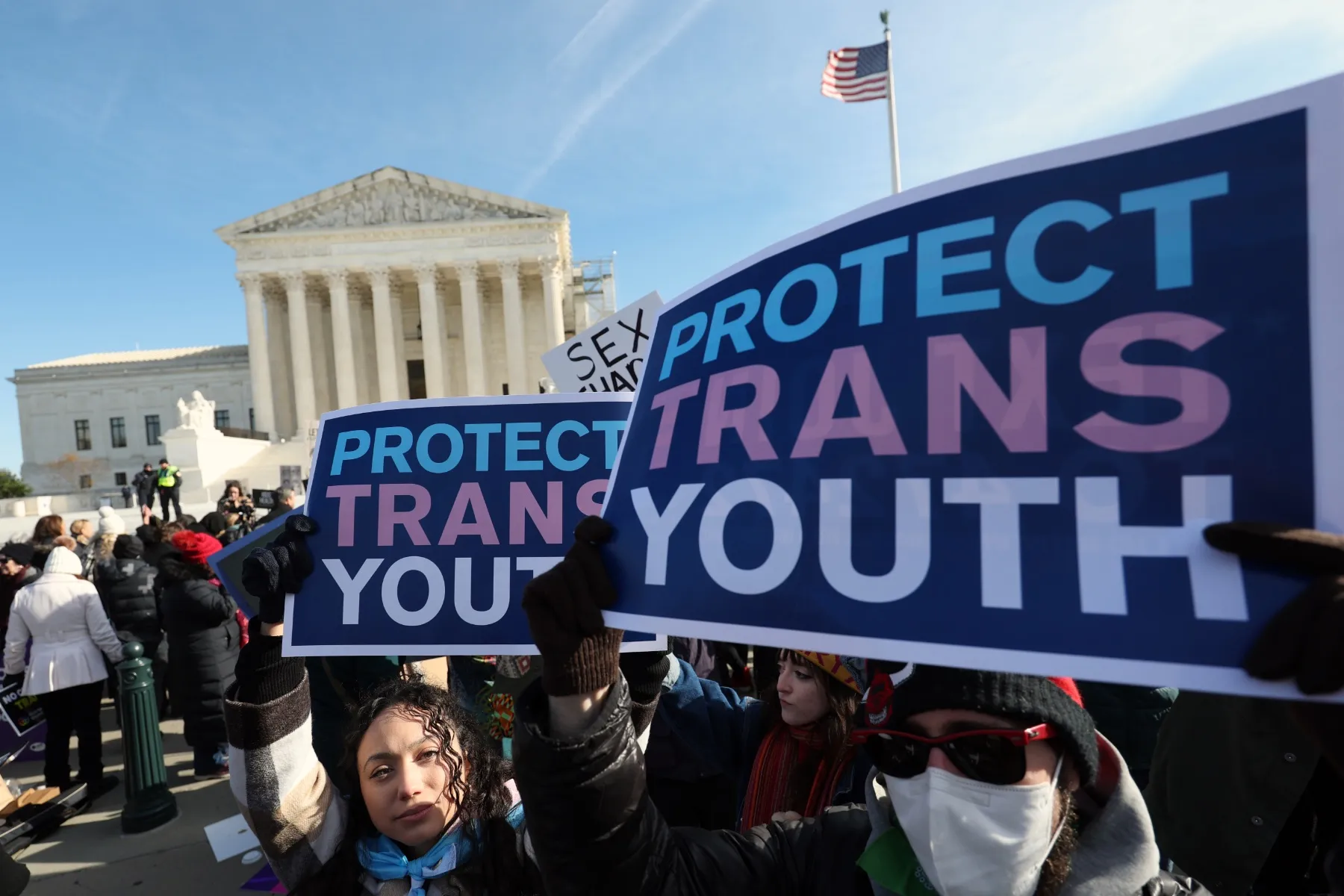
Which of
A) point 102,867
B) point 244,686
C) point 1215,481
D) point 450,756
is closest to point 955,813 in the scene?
point 1215,481

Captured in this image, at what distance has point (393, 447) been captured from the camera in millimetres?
2406

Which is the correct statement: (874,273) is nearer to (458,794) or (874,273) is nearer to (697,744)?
(458,794)

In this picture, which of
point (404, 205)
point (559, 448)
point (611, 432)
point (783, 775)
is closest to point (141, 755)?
point (559, 448)

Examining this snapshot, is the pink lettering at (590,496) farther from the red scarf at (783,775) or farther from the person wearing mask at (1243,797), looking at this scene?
the person wearing mask at (1243,797)

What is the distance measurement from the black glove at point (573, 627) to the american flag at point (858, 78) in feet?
49.0

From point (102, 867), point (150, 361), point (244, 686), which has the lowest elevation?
point (102, 867)

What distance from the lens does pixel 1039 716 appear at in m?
1.28

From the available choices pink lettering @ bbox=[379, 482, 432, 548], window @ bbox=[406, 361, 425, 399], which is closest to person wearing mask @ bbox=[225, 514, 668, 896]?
pink lettering @ bbox=[379, 482, 432, 548]

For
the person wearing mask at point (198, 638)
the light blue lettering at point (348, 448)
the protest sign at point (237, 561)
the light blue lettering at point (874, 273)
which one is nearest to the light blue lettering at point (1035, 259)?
the light blue lettering at point (874, 273)

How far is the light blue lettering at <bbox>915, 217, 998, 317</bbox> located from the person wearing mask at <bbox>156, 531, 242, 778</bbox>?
204 inches

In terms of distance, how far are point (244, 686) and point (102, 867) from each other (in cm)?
379

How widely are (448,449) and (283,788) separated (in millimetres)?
1083

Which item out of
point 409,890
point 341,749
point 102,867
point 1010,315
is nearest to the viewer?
point 1010,315

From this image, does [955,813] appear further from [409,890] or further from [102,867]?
[102,867]
